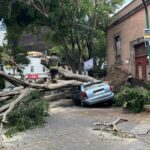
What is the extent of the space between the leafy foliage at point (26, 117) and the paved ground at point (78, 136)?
0.35 metres

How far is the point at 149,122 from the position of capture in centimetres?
1239

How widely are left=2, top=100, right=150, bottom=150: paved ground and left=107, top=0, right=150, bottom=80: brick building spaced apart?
9.92 metres

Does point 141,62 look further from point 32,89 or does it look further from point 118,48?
point 32,89

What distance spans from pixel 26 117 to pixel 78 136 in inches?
A: 97.6

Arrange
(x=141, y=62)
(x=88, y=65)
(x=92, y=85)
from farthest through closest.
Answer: (x=88, y=65) → (x=141, y=62) → (x=92, y=85)

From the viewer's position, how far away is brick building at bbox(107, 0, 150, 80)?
23438mm

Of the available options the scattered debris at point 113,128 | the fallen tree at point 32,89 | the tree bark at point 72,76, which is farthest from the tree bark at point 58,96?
the scattered debris at point 113,128

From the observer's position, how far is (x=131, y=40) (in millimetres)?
24844

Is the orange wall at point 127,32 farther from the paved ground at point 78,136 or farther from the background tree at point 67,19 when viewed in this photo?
the paved ground at point 78,136

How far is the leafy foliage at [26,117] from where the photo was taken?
12036 mm

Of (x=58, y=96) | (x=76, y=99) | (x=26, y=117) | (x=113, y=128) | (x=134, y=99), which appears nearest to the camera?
(x=113, y=128)

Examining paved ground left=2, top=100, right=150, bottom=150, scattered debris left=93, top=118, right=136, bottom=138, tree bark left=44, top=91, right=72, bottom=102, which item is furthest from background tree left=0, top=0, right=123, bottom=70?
scattered debris left=93, top=118, right=136, bottom=138

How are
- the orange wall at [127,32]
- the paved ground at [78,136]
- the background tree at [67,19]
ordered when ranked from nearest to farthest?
the paved ground at [78,136] < the orange wall at [127,32] < the background tree at [67,19]

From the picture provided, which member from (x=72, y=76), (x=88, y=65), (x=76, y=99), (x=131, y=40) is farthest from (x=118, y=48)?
(x=76, y=99)
